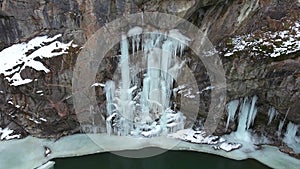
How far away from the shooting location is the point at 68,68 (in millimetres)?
11984

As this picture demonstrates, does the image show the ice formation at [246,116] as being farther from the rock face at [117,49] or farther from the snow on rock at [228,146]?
the snow on rock at [228,146]

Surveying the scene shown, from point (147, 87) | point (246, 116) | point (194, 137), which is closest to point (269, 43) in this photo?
point (246, 116)

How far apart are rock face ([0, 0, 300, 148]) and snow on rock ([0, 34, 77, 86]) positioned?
0.18m

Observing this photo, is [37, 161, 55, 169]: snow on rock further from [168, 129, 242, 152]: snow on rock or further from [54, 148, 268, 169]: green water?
[168, 129, 242, 152]: snow on rock

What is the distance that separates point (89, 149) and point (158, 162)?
2.65 metres

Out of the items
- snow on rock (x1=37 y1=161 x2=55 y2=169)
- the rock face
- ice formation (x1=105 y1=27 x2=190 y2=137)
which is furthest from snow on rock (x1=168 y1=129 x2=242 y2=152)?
snow on rock (x1=37 y1=161 x2=55 y2=169)

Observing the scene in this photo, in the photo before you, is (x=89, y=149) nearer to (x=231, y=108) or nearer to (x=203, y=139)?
(x=203, y=139)

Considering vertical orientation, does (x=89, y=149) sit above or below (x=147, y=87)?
below

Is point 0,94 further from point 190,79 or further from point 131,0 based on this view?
point 190,79

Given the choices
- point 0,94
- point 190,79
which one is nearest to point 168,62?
point 190,79

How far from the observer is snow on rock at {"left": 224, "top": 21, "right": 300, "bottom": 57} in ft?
37.1

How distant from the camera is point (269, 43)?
11539 millimetres

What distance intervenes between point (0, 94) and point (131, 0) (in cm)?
619

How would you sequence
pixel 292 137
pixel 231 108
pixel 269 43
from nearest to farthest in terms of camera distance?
pixel 269 43
pixel 292 137
pixel 231 108
